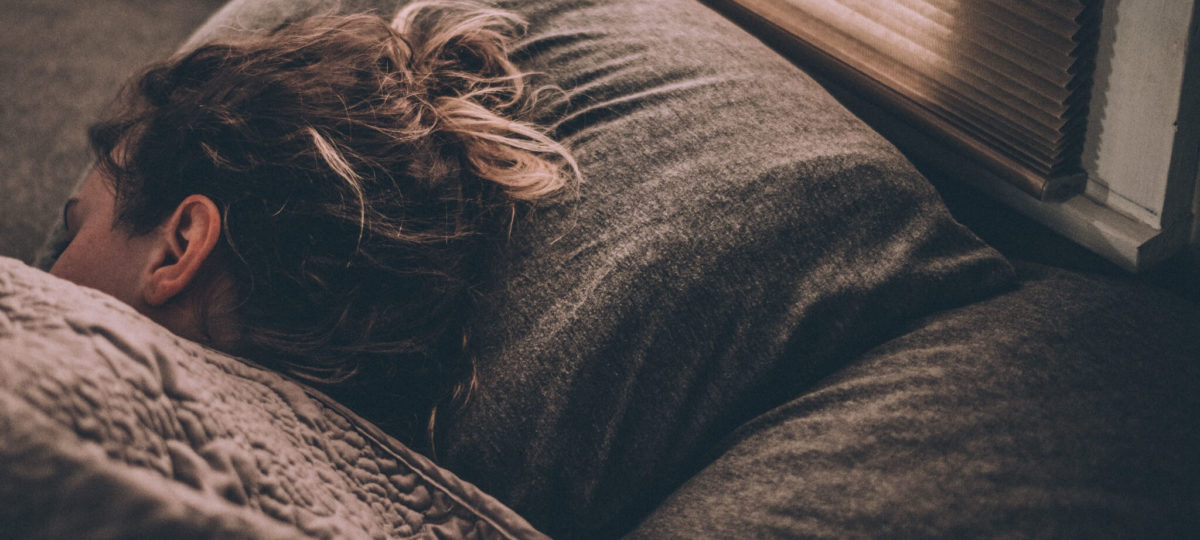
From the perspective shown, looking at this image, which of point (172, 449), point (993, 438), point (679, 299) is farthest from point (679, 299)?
point (172, 449)

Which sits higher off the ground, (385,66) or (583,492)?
(385,66)

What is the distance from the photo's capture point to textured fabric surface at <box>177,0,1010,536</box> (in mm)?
556

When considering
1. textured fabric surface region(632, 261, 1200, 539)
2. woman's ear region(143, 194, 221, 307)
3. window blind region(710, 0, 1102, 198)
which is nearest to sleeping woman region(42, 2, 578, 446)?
woman's ear region(143, 194, 221, 307)

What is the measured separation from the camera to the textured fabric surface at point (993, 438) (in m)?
0.43

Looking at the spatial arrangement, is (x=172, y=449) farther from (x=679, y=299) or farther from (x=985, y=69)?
(x=985, y=69)

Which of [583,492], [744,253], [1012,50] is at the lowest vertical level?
[583,492]

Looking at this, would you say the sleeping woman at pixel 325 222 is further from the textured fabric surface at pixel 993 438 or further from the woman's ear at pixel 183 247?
the textured fabric surface at pixel 993 438

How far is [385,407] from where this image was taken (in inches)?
24.4

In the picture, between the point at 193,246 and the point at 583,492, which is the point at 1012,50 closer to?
the point at 583,492

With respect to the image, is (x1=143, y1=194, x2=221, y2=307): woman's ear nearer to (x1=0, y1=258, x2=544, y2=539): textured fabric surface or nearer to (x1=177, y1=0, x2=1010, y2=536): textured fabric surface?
(x1=0, y1=258, x2=544, y2=539): textured fabric surface

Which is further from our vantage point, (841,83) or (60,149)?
(60,149)

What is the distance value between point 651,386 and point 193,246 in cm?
42

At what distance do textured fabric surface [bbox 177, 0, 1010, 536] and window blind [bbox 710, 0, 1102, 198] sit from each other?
16 centimetres

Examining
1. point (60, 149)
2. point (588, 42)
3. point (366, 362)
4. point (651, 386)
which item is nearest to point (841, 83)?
point (588, 42)
